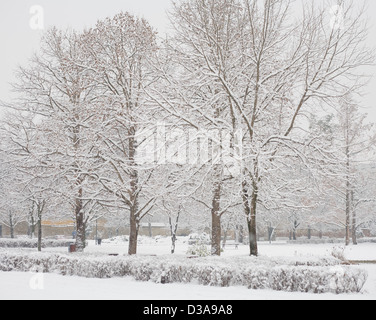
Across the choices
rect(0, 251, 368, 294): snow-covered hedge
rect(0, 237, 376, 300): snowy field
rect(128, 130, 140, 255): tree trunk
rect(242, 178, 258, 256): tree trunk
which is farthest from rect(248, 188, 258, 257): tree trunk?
rect(128, 130, 140, 255): tree trunk

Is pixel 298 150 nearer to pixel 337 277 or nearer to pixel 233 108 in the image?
pixel 233 108

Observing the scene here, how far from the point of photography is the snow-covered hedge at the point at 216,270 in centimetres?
928

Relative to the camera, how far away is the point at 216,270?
10406mm

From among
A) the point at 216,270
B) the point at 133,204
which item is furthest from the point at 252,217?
the point at 133,204

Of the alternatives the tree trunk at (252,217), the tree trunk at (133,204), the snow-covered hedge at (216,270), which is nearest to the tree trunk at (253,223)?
the tree trunk at (252,217)

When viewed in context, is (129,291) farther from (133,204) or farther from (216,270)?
(133,204)

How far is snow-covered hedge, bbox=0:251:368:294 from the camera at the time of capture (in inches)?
365

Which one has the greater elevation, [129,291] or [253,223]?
[253,223]

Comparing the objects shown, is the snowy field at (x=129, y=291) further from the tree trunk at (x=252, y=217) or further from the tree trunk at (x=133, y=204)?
the tree trunk at (x=133, y=204)

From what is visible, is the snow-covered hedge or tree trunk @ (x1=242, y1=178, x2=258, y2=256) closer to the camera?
the snow-covered hedge

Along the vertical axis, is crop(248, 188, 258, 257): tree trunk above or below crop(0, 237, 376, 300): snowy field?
above

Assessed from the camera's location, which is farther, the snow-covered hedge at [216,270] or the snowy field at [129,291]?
the snow-covered hedge at [216,270]

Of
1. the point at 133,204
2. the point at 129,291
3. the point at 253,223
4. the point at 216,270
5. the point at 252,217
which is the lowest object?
the point at 129,291

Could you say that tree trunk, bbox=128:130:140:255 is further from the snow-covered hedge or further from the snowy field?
the snowy field
